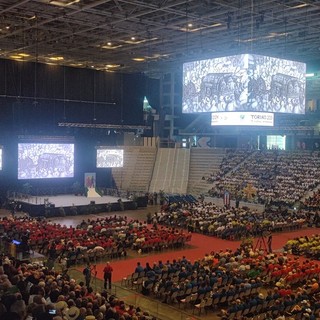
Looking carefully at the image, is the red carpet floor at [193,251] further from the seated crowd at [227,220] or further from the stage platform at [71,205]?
the stage platform at [71,205]

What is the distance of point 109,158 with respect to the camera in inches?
1597

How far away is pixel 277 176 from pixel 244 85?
56.7 ft

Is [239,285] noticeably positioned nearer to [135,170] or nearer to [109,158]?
[109,158]

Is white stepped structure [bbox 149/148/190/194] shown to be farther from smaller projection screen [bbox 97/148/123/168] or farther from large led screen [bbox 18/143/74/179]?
large led screen [bbox 18/143/74/179]

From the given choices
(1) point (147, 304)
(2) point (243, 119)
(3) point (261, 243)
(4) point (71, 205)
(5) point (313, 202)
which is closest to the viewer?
(1) point (147, 304)

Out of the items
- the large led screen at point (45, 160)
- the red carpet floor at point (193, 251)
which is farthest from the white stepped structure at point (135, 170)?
the red carpet floor at point (193, 251)

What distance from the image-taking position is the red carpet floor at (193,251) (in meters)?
19.0

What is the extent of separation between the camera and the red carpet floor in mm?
19047

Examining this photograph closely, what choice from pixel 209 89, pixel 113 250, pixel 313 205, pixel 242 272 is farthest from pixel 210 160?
pixel 242 272

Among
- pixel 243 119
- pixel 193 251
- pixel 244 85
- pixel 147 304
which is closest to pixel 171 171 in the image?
pixel 243 119

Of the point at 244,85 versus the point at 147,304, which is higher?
the point at 244,85

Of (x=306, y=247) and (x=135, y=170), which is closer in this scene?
(x=306, y=247)

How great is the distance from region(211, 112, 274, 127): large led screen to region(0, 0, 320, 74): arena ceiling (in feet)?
14.1

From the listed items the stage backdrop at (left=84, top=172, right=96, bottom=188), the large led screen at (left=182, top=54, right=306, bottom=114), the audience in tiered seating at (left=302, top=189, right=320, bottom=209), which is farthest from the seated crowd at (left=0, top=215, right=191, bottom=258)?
the stage backdrop at (left=84, top=172, right=96, bottom=188)
